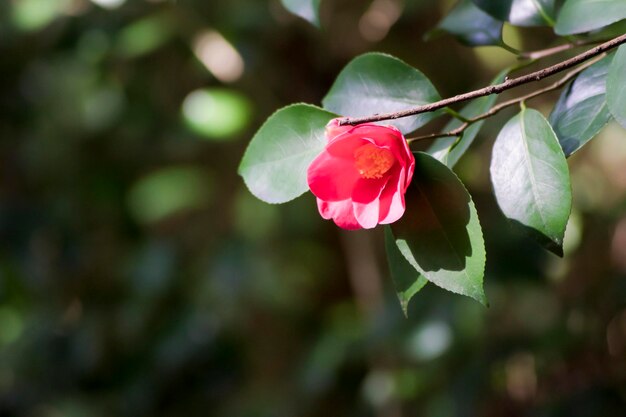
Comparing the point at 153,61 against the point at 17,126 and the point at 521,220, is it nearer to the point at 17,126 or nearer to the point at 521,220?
the point at 17,126

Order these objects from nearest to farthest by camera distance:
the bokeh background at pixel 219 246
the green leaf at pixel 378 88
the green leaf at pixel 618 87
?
the green leaf at pixel 618 87 → the green leaf at pixel 378 88 → the bokeh background at pixel 219 246

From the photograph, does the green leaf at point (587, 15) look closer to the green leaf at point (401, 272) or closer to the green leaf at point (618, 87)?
the green leaf at point (618, 87)

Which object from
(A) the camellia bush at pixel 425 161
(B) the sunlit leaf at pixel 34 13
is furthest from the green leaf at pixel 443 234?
(B) the sunlit leaf at pixel 34 13

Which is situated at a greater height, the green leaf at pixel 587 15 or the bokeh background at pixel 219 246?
the green leaf at pixel 587 15

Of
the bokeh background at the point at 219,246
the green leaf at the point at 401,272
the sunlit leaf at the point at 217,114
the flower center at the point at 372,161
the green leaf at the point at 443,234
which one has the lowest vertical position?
the bokeh background at the point at 219,246

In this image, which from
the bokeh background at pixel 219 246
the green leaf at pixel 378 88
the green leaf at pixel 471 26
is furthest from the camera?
the bokeh background at pixel 219 246

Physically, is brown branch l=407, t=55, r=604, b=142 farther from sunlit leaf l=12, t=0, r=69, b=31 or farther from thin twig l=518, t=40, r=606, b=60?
sunlit leaf l=12, t=0, r=69, b=31

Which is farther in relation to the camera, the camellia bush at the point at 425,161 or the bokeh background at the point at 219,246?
the bokeh background at the point at 219,246

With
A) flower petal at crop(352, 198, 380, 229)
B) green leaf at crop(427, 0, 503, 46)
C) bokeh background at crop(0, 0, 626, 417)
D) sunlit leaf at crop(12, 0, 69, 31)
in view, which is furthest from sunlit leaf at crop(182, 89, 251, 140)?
flower petal at crop(352, 198, 380, 229)
